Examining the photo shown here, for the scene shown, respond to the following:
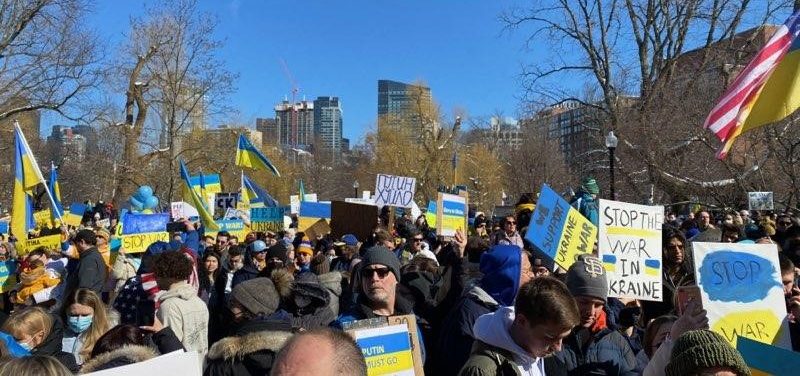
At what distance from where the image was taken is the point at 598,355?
12.7 feet

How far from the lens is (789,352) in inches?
114

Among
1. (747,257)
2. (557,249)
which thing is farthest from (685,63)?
(747,257)

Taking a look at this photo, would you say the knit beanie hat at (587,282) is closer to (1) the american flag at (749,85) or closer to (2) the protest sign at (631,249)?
(2) the protest sign at (631,249)

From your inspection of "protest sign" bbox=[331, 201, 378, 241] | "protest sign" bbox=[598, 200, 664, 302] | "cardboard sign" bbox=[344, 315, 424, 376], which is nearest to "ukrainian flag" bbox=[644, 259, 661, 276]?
"protest sign" bbox=[598, 200, 664, 302]

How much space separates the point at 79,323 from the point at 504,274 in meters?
3.15

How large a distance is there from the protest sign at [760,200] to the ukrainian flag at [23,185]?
1528cm

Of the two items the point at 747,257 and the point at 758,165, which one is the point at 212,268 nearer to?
the point at 747,257

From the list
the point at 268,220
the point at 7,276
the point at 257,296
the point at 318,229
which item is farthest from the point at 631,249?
the point at 268,220

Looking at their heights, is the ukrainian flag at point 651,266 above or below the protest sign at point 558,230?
below

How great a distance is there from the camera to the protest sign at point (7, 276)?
9664 mm

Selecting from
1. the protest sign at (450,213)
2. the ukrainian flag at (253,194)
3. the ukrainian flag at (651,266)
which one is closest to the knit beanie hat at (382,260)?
the ukrainian flag at (651,266)

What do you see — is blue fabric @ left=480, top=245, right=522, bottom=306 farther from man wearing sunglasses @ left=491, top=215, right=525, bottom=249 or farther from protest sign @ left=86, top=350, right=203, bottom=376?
man wearing sunglasses @ left=491, top=215, right=525, bottom=249

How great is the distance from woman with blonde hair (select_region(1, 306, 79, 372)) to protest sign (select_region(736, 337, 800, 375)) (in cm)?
380

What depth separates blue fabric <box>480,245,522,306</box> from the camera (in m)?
4.22
